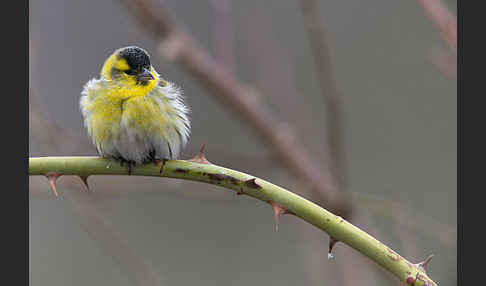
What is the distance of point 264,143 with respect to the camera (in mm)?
5230

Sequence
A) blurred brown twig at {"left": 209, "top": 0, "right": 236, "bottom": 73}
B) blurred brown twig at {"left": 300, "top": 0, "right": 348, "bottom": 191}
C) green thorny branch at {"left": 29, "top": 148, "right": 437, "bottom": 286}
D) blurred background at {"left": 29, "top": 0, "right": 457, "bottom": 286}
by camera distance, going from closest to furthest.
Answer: green thorny branch at {"left": 29, "top": 148, "right": 437, "bottom": 286} → blurred brown twig at {"left": 300, "top": 0, "right": 348, "bottom": 191} → blurred brown twig at {"left": 209, "top": 0, "right": 236, "bottom": 73} → blurred background at {"left": 29, "top": 0, "right": 457, "bottom": 286}

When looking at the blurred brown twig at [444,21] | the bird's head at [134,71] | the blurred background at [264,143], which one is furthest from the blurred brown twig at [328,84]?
the bird's head at [134,71]

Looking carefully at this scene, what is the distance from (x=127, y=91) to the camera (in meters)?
2.94

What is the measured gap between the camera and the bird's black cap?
298 cm

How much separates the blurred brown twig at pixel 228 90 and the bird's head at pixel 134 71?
1.90m

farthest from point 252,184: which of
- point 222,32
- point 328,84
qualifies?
point 222,32

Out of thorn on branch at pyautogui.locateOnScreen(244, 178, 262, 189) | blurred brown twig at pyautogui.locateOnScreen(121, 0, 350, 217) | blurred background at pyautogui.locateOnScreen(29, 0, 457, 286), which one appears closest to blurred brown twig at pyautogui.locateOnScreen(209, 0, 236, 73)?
blurred background at pyautogui.locateOnScreen(29, 0, 457, 286)

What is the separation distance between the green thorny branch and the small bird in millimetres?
801

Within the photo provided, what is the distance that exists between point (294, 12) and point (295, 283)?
3.30m

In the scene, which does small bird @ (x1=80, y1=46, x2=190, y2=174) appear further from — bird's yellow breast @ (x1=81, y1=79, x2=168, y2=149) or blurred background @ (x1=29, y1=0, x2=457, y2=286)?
blurred background @ (x1=29, y1=0, x2=457, y2=286)

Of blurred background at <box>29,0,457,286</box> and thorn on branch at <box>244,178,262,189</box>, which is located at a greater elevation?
blurred background at <box>29,0,457,286</box>

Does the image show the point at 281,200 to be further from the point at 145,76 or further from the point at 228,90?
the point at 228,90

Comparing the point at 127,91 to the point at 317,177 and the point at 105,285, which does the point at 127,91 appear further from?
the point at 105,285

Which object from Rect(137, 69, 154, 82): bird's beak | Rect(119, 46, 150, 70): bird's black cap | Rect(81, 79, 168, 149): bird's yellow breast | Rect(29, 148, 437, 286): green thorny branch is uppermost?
Rect(119, 46, 150, 70): bird's black cap
